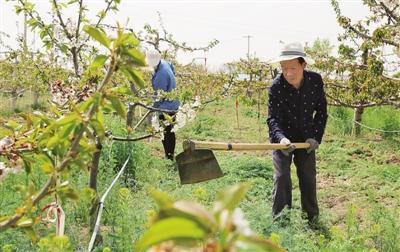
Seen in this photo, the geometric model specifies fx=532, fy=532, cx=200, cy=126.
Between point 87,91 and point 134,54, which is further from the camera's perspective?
point 87,91

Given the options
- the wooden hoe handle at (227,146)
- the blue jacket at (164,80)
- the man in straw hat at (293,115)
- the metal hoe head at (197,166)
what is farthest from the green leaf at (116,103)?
the blue jacket at (164,80)

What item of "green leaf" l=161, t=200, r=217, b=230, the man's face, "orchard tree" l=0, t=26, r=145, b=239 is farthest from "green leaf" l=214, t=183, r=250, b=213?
the man's face

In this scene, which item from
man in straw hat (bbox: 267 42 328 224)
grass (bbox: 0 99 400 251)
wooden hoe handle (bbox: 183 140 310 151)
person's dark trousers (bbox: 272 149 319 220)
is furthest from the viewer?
person's dark trousers (bbox: 272 149 319 220)

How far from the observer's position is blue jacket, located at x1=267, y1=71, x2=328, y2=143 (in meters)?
3.93

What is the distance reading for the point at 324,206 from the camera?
17.1 feet

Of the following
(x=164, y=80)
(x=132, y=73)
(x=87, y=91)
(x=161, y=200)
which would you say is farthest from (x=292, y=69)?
(x=161, y=200)

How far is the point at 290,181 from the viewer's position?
404 cm

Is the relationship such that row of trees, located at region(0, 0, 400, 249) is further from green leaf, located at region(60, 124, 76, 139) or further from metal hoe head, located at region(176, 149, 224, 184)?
metal hoe head, located at region(176, 149, 224, 184)

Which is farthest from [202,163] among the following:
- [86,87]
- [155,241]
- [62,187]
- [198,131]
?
[198,131]

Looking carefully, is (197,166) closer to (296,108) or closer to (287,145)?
(287,145)

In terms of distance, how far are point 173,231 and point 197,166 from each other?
3.40 m

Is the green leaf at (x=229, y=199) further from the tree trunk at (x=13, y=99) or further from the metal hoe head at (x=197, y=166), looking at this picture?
the tree trunk at (x=13, y=99)

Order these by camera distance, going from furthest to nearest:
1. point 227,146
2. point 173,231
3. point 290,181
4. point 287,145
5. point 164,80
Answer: point 164,80, point 290,181, point 287,145, point 227,146, point 173,231

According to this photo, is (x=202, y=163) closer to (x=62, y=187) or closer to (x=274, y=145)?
(x=274, y=145)
